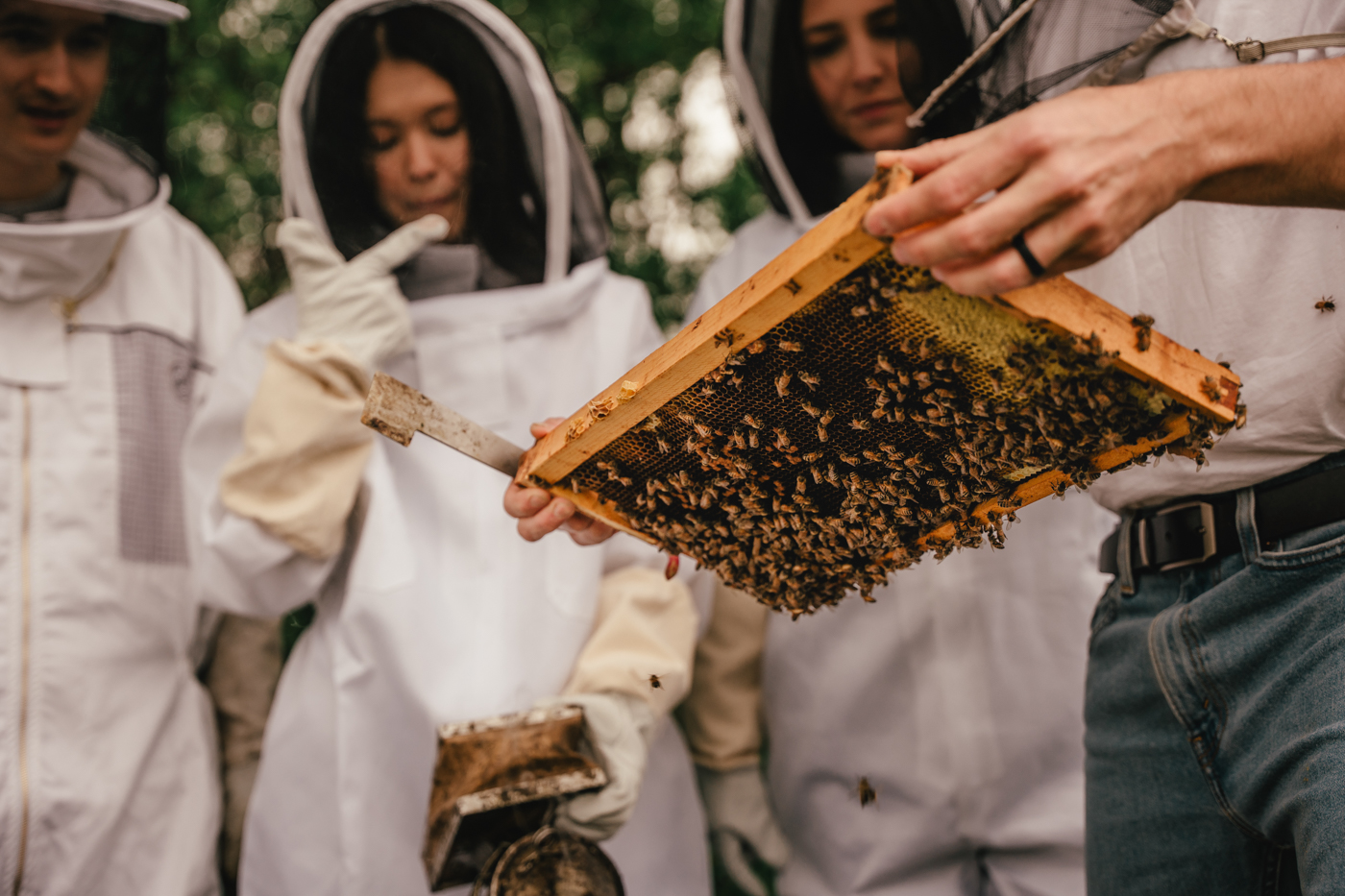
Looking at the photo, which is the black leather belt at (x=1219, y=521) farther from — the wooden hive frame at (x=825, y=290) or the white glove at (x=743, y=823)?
the white glove at (x=743, y=823)

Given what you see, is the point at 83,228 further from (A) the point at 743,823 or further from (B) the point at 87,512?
(A) the point at 743,823

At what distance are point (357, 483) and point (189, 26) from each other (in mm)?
2736

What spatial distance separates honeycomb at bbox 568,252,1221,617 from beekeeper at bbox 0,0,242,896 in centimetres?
183

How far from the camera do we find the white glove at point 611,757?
221cm

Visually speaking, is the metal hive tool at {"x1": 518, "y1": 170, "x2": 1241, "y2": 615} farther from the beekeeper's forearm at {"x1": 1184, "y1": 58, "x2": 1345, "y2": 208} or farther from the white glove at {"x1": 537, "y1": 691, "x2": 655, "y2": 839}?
the white glove at {"x1": 537, "y1": 691, "x2": 655, "y2": 839}

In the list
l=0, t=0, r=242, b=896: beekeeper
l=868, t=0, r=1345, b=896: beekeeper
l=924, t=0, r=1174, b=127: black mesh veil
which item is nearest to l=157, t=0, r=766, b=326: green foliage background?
l=0, t=0, r=242, b=896: beekeeper

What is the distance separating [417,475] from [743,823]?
1602 mm

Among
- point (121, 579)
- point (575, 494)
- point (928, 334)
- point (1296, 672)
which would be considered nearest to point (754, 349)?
point (928, 334)

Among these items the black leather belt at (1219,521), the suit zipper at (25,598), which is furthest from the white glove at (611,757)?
the suit zipper at (25,598)

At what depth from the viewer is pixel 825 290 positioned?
1.26 meters

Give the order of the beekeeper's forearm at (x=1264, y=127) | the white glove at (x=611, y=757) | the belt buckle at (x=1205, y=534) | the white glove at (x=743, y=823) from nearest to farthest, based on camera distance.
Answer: the beekeeper's forearm at (x=1264, y=127)
the belt buckle at (x=1205, y=534)
the white glove at (x=611, y=757)
the white glove at (x=743, y=823)

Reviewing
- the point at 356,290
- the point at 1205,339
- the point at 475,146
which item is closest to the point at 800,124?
the point at 475,146

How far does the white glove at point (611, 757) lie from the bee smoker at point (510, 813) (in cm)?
7

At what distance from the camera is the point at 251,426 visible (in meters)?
2.43
